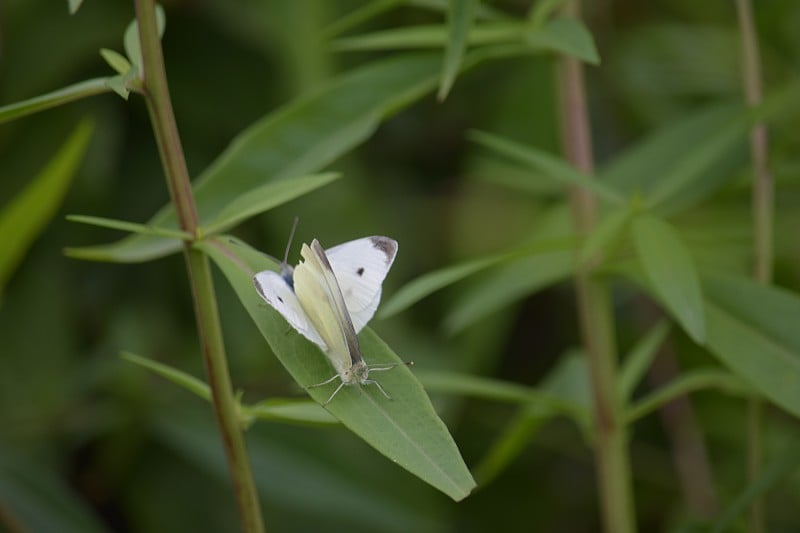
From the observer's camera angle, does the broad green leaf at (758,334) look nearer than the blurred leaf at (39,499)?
Yes

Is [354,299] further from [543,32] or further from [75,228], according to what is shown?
[75,228]

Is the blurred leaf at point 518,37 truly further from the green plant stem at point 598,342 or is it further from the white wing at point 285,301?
the white wing at point 285,301

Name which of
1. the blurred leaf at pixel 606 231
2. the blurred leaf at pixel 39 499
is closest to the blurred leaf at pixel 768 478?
the blurred leaf at pixel 606 231

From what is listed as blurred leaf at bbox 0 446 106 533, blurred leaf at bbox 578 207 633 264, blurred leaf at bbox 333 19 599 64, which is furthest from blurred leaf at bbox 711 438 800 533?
blurred leaf at bbox 0 446 106 533

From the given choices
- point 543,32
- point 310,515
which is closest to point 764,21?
point 543,32

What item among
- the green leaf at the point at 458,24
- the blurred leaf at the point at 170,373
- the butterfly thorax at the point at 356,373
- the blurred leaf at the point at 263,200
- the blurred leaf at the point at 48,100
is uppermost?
the green leaf at the point at 458,24

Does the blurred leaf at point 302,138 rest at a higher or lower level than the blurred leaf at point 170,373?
higher

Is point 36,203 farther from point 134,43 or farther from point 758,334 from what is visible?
point 758,334
